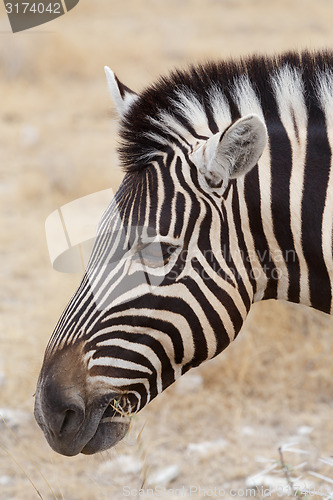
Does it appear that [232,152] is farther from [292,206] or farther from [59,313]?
[59,313]

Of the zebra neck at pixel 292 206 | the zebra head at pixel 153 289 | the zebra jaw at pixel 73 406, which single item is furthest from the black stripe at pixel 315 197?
the zebra jaw at pixel 73 406

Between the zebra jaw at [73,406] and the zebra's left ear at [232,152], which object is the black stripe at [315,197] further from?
the zebra jaw at [73,406]

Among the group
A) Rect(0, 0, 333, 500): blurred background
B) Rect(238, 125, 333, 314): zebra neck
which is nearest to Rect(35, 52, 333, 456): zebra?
Rect(238, 125, 333, 314): zebra neck

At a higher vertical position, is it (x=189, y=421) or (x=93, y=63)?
(x=93, y=63)

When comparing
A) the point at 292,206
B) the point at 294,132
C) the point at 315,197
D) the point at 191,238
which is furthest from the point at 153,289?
the point at 294,132

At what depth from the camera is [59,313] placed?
6508 mm

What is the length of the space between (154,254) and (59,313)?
4118 mm

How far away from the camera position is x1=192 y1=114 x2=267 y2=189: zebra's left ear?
2.42 meters

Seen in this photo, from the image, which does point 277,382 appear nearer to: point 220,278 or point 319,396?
point 319,396

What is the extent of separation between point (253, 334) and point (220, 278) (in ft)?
11.0

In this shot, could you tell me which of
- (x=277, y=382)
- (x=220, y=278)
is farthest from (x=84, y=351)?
(x=277, y=382)

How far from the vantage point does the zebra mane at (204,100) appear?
9.04ft

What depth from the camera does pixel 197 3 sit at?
17.4m

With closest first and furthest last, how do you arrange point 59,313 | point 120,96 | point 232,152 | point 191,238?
point 232,152 → point 191,238 → point 120,96 → point 59,313
